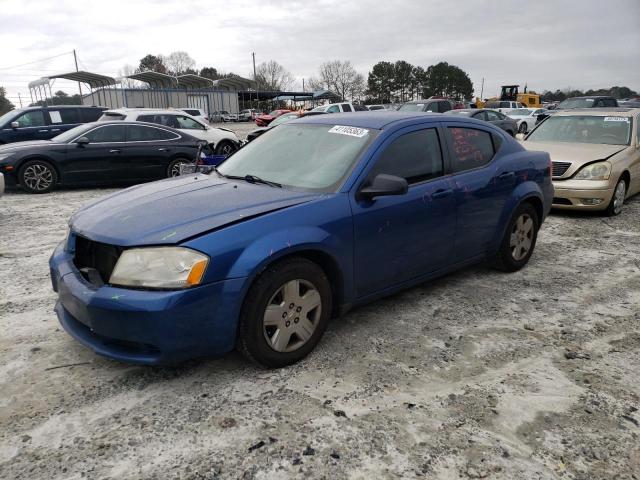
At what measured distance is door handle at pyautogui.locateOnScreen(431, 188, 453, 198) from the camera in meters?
3.80

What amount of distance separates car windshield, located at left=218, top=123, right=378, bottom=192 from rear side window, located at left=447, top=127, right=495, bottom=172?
2.90 ft

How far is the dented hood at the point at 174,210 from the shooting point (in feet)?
9.09

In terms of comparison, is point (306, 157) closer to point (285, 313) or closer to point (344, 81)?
point (285, 313)

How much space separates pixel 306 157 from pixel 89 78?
1256 inches

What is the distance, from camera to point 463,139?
423 centimetres

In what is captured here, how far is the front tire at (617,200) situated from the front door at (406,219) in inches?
184

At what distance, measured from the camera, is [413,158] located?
3.79 meters

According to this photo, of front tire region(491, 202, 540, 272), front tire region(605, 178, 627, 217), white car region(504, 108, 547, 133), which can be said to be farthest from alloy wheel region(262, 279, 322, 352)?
white car region(504, 108, 547, 133)

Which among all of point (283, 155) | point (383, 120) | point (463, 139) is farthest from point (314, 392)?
point (463, 139)

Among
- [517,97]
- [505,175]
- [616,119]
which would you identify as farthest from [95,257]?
[517,97]

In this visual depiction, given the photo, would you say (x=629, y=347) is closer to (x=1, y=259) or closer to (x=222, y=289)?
(x=222, y=289)

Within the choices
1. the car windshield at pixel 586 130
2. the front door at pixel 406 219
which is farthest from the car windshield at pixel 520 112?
the front door at pixel 406 219

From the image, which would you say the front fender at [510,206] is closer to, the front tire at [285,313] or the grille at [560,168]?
the front tire at [285,313]

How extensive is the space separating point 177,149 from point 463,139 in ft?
24.5
